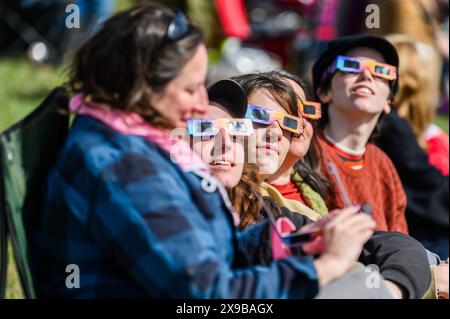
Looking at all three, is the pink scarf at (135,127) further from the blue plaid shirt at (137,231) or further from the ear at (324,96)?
the ear at (324,96)

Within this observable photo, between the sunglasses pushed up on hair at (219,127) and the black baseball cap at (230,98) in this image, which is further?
the black baseball cap at (230,98)

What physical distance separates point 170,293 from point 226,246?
25 cm

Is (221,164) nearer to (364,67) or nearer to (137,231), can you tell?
(137,231)

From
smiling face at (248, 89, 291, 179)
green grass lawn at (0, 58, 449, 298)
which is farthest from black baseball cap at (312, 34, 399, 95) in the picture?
green grass lawn at (0, 58, 449, 298)

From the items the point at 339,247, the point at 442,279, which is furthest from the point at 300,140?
the point at 339,247

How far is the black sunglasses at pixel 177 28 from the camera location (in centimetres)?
241

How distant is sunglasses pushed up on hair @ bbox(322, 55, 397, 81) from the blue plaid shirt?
6.24 feet

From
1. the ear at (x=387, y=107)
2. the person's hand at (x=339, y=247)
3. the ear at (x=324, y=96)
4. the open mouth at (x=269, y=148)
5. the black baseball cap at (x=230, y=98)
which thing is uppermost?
the black baseball cap at (x=230, y=98)

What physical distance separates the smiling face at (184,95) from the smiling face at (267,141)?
3.27 feet

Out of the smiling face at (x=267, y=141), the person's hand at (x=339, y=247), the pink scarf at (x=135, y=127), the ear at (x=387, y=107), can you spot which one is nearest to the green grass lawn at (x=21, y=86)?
the ear at (x=387, y=107)

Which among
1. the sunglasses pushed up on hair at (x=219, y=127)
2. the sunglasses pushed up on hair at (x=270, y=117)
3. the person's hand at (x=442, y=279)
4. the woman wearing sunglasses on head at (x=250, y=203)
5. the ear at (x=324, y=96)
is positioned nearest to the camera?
the woman wearing sunglasses on head at (x=250, y=203)

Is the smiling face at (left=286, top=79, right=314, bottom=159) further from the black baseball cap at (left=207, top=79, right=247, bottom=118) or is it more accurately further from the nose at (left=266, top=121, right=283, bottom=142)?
the black baseball cap at (left=207, top=79, right=247, bottom=118)

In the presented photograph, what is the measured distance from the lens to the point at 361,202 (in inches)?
167

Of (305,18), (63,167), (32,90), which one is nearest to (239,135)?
(63,167)
